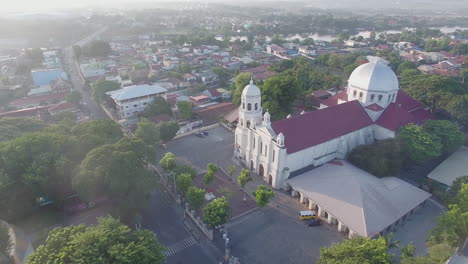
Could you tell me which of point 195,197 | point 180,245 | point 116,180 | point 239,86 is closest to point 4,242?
point 116,180

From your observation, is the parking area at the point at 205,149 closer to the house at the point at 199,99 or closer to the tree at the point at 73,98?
the house at the point at 199,99

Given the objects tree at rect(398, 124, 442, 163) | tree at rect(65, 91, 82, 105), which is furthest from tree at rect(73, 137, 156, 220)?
tree at rect(65, 91, 82, 105)

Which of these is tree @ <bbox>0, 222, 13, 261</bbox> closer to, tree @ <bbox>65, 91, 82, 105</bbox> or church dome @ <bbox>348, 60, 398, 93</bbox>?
tree @ <bbox>65, 91, 82, 105</bbox>

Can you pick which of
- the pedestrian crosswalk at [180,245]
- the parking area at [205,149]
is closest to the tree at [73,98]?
the parking area at [205,149]

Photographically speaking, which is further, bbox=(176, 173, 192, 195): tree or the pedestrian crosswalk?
bbox=(176, 173, 192, 195): tree

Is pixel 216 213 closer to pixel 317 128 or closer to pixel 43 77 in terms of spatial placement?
pixel 317 128

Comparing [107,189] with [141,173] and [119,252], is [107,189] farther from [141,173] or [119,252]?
[119,252]
